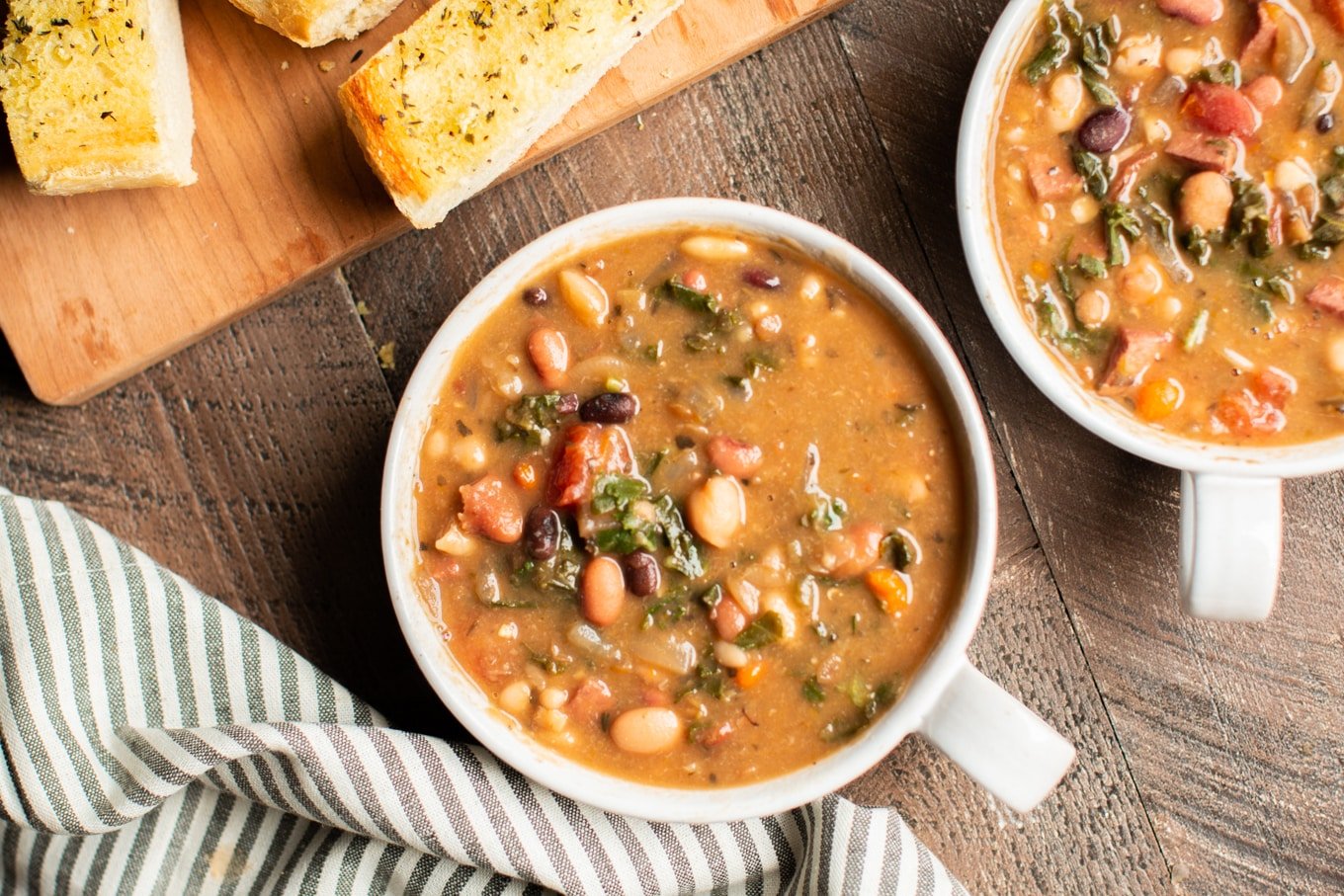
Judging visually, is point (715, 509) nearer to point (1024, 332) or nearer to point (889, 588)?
point (889, 588)

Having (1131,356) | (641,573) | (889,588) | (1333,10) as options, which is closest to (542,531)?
(641,573)

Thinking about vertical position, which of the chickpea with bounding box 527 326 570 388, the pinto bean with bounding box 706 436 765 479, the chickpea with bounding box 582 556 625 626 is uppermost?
the chickpea with bounding box 527 326 570 388

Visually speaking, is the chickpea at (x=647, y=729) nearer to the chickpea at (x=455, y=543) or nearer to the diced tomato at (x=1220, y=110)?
the chickpea at (x=455, y=543)

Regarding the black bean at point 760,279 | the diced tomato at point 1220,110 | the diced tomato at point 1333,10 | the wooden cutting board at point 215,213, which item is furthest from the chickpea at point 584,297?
the diced tomato at point 1333,10

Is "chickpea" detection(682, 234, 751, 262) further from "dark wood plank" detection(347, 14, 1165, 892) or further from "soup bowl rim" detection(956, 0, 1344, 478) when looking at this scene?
"soup bowl rim" detection(956, 0, 1344, 478)

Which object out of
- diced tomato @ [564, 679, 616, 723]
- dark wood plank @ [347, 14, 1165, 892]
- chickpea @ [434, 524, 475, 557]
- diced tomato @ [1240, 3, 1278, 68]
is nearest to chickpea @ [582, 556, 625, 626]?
diced tomato @ [564, 679, 616, 723]

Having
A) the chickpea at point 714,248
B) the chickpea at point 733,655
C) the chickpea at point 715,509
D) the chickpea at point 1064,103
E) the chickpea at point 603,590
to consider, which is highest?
the chickpea at point 1064,103
